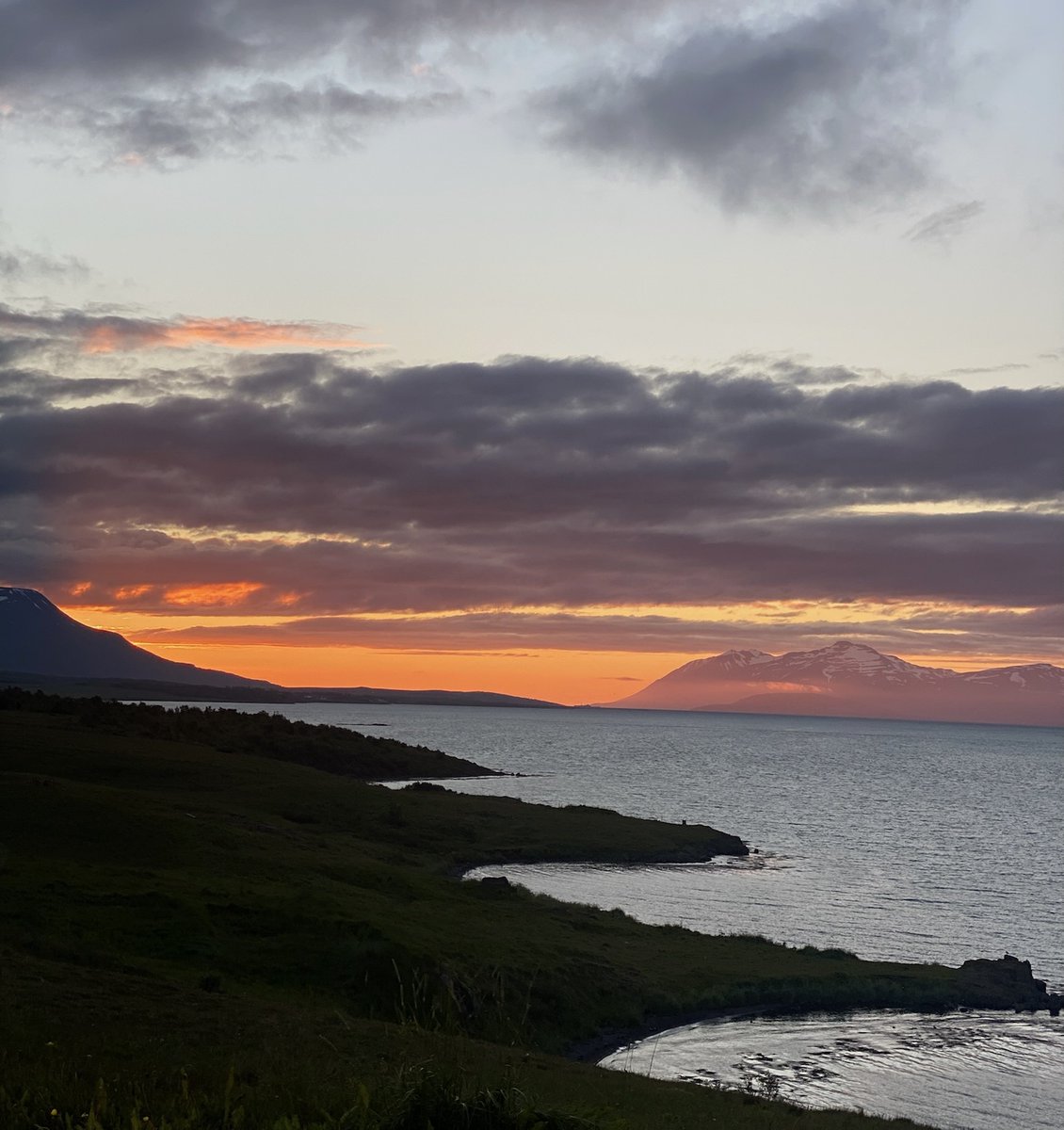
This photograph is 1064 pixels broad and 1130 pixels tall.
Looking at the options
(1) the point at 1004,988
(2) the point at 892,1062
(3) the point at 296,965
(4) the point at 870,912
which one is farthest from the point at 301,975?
(4) the point at 870,912

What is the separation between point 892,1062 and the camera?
44719 mm

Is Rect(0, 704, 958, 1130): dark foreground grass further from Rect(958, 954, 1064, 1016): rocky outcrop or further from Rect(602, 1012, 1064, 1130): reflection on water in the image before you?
Rect(602, 1012, 1064, 1130): reflection on water

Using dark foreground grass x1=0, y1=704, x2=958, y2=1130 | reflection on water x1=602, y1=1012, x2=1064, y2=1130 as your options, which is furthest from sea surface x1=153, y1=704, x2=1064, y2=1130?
dark foreground grass x1=0, y1=704, x2=958, y2=1130

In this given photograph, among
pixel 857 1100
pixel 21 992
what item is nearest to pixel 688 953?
pixel 857 1100

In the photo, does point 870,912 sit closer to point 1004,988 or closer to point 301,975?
point 1004,988

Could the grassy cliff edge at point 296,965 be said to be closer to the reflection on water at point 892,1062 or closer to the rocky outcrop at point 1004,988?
the rocky outcrop at point 1004,988

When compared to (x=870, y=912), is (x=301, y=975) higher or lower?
higher

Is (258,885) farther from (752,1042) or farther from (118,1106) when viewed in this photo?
(118,1106)

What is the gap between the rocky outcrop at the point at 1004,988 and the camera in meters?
54.7

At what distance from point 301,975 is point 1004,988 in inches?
1421

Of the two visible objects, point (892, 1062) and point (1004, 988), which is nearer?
point (892, 1062)

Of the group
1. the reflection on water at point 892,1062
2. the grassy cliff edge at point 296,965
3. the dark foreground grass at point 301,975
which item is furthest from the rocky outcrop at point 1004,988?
the reflection on water at point 892,1062

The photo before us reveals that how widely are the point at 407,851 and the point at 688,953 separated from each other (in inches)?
1219

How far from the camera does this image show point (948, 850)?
118m
